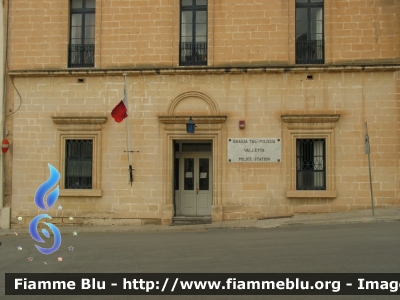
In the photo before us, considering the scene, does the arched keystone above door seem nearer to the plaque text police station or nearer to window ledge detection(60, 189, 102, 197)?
the plaque text police station

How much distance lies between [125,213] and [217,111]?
428cm

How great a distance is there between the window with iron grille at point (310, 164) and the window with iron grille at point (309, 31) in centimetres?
253

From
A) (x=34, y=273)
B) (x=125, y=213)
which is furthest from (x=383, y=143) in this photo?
(x=34, y=273)

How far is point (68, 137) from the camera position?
1703 cm

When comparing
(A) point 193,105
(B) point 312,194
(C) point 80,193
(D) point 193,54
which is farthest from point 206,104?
(C) point 80,193

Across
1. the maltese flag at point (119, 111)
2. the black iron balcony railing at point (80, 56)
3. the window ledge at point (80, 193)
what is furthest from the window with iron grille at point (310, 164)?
the black iron balcony railing at point (80, 56)

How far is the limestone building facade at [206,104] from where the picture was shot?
16.2 m

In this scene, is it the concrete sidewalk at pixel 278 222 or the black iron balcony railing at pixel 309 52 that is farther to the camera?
the black iron balcony railing at pixel 309 52

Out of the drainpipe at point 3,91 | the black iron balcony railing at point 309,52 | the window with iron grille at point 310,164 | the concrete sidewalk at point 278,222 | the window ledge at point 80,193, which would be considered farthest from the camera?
the drainpipe at point 3,91

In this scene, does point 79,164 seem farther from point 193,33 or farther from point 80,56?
point 193,33

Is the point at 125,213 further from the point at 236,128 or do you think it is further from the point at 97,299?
the point at 97,299

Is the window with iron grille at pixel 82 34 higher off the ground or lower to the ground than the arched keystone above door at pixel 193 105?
higher

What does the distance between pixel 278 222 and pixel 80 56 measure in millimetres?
8144

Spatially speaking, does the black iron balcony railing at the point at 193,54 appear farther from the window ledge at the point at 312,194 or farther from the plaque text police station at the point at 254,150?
the window ledge at the point at 312,194
